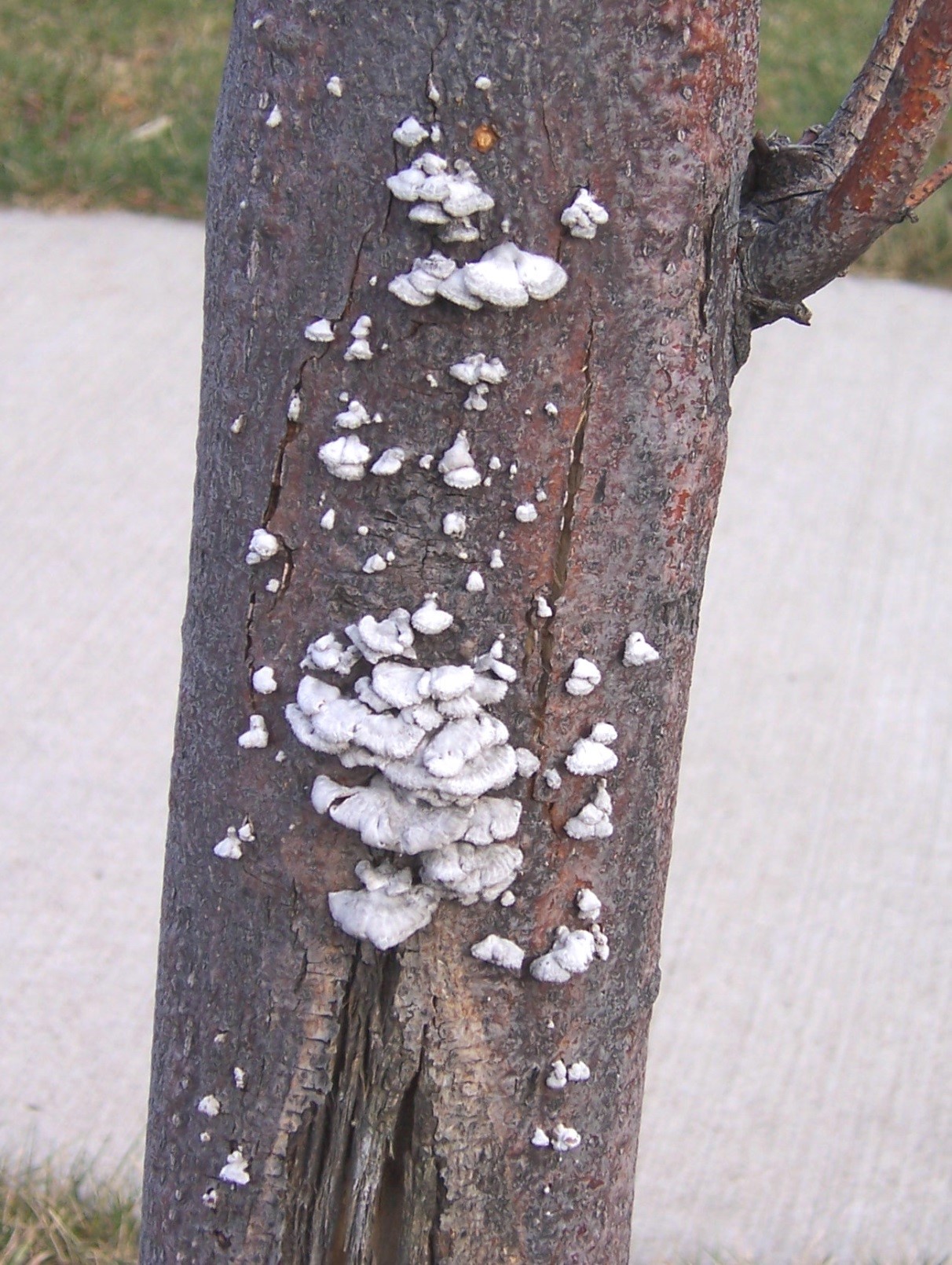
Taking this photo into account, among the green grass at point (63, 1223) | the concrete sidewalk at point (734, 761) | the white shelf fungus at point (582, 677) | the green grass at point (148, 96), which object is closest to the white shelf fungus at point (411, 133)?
the white shelf fungus at point (582, 677)

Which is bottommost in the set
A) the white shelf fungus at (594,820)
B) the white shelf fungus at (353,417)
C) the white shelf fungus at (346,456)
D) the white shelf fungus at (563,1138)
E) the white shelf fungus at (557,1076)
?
the white shelf fungus at (563,1138)

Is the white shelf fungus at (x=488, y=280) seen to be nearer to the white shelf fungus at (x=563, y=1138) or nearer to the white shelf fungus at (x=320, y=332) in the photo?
the white shelf fungus at (x=320, y=332)

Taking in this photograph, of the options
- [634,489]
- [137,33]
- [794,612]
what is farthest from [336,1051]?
[137,33]

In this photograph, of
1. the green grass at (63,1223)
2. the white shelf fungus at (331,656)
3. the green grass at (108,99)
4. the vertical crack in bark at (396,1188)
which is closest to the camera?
the white shelf fungus at (331,656)

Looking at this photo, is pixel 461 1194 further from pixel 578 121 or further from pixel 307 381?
pixel 578 121

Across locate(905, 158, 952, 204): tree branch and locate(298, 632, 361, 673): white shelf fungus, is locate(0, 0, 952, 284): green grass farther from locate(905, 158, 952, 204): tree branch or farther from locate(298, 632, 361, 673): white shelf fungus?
locate(298, 632, 361, 673): white shelf fungus

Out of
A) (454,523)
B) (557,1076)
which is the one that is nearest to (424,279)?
(454,523)
